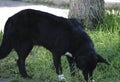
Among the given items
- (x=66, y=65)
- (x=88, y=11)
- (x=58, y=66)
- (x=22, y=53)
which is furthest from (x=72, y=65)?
(x=88, y=11)

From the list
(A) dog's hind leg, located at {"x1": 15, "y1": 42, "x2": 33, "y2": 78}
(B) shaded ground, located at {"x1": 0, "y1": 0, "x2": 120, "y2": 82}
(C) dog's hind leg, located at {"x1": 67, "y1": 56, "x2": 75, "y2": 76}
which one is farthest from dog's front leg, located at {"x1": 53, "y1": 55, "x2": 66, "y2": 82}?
(B) shaded ground, located at {"x1": 0, "y1": 0, "x2": 120, "y2": 82}

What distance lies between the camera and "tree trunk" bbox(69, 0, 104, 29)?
9.71 meters

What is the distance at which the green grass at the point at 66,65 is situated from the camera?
283 inches

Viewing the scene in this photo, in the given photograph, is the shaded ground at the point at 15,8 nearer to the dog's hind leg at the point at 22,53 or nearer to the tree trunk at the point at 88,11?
the tree trunk at the point at 88,11

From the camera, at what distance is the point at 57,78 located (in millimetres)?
7086

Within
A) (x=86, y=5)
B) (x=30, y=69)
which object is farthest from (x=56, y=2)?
(x=30, y=69)

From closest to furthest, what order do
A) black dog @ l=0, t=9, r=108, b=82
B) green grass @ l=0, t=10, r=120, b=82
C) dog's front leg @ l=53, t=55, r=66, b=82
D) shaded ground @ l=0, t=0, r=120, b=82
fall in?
black dog @ l=0, t=9, r=108, b=82 → dog's front leg @ l=53, t=55, r=66, b=82 → green grass @ l=0, t=10, r=120, b=82 → shaded ground @ l=0, t=0, r=120, b=82

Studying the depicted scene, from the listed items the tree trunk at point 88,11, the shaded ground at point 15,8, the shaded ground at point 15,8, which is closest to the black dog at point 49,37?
the tree trunk at point 88,11

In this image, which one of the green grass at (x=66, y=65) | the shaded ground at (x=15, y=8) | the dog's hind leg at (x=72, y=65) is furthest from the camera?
the shaded ground at (x=15, y=8)

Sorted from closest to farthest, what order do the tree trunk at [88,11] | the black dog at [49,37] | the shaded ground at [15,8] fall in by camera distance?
the black dog at [49,37] → the tree trunk at [88,11] → the shaded ground at [15,8]

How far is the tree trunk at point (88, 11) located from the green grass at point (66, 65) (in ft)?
2.21

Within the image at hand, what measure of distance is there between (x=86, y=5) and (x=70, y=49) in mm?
3186

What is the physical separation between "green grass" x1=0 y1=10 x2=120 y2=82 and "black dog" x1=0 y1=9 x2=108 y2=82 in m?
0.25

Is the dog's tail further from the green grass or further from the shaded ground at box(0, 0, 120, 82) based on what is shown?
the shaded ground at box(0, 0, 120, 82)
